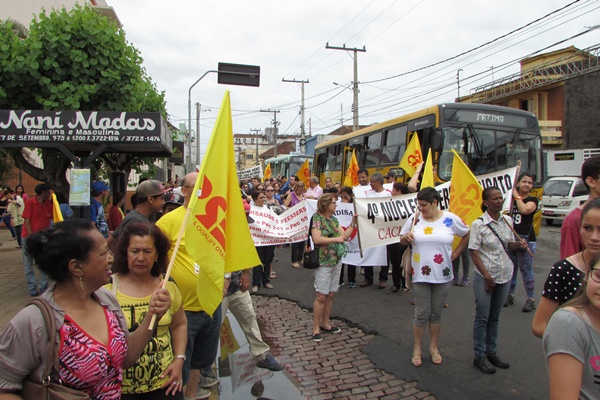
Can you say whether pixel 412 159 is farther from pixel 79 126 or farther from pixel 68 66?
pixel 68 66

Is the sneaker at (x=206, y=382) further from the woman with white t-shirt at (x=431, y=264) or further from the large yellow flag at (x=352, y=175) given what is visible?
the large yellow flag at (x=352, y=175)

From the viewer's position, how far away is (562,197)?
1571cm

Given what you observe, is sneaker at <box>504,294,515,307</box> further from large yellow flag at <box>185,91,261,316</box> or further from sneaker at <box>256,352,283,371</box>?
large yellow flag at <box>185,91,261,316</box>

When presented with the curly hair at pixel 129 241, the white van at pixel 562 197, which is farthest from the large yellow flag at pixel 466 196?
the white van at pixel 562 197

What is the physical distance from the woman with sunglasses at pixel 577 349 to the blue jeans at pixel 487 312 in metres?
2.52

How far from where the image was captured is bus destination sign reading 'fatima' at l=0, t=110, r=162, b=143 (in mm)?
6340

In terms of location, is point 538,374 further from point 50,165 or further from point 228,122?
point 50,165

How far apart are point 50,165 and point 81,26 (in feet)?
10.0

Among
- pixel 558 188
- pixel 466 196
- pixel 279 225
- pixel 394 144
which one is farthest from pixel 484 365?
pixel 558 188

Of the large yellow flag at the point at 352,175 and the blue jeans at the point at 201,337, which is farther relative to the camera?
the large yellow flag at the point at 352,175

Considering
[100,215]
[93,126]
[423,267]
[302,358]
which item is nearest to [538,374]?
[423,267]

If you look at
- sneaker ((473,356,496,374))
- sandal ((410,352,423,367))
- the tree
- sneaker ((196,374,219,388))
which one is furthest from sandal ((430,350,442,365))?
the tree

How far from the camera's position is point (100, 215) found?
6668mm

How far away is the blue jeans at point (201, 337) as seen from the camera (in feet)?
10.7
